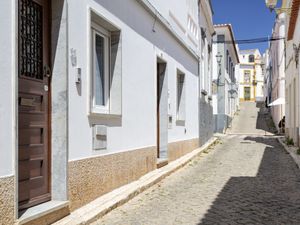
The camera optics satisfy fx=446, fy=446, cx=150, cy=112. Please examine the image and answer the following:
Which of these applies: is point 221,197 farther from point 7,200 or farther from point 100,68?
point 7,200

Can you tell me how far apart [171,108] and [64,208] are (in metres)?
7.01

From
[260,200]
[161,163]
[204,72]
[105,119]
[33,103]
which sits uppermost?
[204,72]

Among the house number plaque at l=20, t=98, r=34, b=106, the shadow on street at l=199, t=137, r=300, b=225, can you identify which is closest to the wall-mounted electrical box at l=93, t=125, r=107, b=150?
the house number plaque at l=20, t=98, r=34, b=106

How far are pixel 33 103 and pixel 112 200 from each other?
2.14 m

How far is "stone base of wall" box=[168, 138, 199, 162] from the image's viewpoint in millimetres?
11672

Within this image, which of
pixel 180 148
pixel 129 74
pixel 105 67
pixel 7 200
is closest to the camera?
pixel 7 200

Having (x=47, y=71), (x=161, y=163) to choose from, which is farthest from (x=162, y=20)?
(x=47, y=71)

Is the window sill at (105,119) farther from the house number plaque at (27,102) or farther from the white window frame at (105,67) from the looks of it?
the house number plaque at (27,102)

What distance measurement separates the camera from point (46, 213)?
15.4 ft

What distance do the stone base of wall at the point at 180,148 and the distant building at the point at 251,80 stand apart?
183 ft

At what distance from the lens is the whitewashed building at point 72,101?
13.5 ft

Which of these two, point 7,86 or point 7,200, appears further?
point 7,86

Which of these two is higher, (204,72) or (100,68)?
(204,72)

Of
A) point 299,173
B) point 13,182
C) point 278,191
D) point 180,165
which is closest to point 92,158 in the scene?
point 13,182
